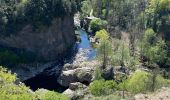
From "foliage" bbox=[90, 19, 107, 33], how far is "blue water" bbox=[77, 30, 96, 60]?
326 centimetres

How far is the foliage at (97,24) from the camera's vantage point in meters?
136

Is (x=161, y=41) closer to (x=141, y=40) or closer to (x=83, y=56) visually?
(x=141, y=40)

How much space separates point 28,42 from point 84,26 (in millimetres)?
33204

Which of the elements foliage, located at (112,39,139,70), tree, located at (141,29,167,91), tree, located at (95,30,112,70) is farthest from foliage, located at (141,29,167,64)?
tree, located at (95,30,112,70)

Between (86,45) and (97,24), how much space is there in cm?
1155

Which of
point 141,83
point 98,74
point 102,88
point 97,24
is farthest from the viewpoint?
point 97,24

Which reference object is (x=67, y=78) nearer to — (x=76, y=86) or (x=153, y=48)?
(x=76, y=86)

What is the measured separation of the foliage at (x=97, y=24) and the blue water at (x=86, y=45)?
3.26m

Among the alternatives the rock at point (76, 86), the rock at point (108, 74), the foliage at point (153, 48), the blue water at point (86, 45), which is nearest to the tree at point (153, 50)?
the foliage at point (153, 48)

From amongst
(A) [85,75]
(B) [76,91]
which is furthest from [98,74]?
(B) [76,91]

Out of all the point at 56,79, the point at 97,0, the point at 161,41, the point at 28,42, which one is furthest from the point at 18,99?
the point at 97,0

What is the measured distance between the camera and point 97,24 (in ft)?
449

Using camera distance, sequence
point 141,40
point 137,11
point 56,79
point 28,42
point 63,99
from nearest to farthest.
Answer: point 63,99
point 56,79
point 28,42
point 141,40
point 137,11

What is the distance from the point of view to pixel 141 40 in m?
121
